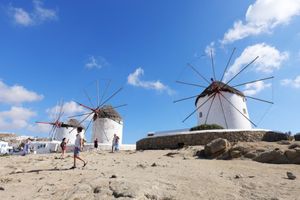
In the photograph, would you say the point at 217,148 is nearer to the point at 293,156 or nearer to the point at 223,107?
the point at 293,156

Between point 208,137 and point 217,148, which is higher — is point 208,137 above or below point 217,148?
above

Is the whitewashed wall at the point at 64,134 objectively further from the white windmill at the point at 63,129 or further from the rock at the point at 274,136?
the rock at the point at 274,136

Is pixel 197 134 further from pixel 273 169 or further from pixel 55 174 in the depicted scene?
pixel 55 174

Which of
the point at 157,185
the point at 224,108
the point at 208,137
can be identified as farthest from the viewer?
the point at 224,108

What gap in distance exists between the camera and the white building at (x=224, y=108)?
2661 cm

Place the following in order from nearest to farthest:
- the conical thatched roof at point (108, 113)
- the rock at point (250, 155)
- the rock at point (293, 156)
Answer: the rock at point (293, 156) < the rock at point (250, 155) < the conical thatched roof at point (108, 113)

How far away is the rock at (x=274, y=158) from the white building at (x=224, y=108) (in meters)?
15.3

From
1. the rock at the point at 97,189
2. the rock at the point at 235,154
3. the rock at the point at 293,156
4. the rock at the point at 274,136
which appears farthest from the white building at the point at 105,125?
the rock at the point at 97,189

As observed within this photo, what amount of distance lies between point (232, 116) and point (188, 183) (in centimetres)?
2163

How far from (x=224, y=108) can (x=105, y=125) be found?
67.8 feet

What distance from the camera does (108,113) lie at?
1640 inches

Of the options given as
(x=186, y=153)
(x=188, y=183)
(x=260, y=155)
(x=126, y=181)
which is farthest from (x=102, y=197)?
(x=186, y=153)

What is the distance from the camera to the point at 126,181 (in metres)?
6.38

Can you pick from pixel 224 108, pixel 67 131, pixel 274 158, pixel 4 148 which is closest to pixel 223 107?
pixel 224 108
